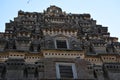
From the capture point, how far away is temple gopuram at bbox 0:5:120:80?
875 inches

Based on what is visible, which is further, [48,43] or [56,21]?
[56,21]

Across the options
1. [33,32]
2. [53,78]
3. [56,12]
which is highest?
[56,12]

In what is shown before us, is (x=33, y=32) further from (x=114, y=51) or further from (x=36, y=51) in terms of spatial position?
(x=114, y=51)

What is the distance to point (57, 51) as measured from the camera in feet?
79.7

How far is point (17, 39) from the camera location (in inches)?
1014

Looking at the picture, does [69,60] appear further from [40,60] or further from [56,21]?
[56,21]

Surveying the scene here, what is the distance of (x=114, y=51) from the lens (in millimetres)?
25625

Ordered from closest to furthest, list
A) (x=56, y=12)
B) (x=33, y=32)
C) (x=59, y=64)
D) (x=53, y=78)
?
1. (x=53, y=78)
2. (x=59, y=64)
3. (x=33, y=32)
4. (x=56, y=12)

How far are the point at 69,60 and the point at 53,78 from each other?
107 inches

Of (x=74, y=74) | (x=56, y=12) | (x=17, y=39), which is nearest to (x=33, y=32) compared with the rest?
(x=17, y=39)

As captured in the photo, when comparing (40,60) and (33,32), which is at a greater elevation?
(33,32)

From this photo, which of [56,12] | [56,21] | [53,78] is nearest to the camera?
[53,78]

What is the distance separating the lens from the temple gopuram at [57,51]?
2222cm

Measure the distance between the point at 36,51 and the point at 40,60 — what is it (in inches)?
61.3
